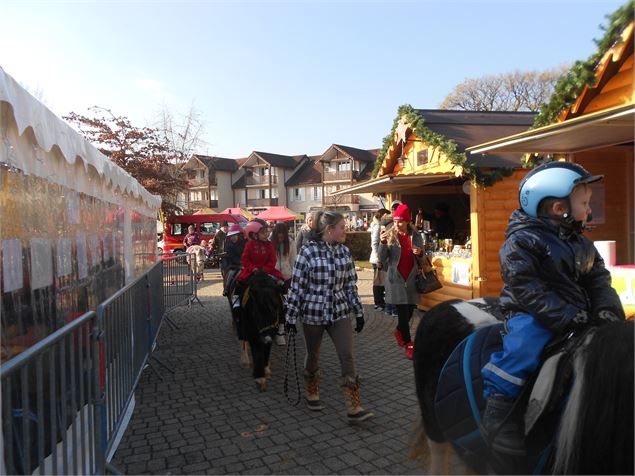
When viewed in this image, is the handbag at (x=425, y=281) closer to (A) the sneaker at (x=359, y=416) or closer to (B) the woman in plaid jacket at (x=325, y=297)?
(B) the woman in plaid jacket at (x=325, y=297)

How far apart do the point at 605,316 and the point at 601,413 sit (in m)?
0.54

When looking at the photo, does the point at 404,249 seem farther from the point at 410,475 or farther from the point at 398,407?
the point at 410,475

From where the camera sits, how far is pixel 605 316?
2186mm

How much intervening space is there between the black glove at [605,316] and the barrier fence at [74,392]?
8.25ft

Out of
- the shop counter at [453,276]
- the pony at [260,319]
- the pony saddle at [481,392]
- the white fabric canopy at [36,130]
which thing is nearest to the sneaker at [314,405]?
the pony at [260,319]

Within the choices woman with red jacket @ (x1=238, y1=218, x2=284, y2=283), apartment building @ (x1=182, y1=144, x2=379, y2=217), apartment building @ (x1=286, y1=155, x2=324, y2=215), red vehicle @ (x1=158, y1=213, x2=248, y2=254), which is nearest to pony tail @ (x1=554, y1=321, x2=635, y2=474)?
woman with red jacket @ (x1=238, y1=218, x2=284, y2=283)

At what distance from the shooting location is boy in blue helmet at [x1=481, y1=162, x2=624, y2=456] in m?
2.10

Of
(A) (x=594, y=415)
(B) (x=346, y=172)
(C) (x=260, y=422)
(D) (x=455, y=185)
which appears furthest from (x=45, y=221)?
(B) (x=346, y=172)

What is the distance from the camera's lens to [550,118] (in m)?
6.45

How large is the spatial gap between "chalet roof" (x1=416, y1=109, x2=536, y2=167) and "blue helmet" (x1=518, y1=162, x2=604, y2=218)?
6.01 metres

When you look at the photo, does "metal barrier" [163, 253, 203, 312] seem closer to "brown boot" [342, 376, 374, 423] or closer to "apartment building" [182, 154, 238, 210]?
"brown boot" [342, 376, 374, 423]

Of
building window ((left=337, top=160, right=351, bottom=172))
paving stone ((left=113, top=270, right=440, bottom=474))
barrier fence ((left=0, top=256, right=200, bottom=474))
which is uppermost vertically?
building window ((left=337, top=160, right=351, bottom=172))

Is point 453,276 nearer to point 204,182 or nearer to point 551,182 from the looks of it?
point 551,182

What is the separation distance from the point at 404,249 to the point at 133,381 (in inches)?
165
